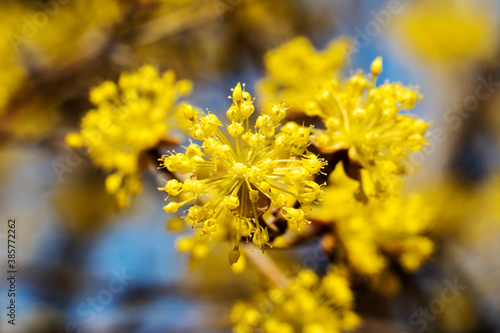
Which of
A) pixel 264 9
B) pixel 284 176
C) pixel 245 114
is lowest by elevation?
pixel 284 176

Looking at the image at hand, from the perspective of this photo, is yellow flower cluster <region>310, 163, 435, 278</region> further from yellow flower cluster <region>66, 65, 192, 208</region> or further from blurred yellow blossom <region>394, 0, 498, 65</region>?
blurred yellow blossom <region>394, 0, 498, 65</region>

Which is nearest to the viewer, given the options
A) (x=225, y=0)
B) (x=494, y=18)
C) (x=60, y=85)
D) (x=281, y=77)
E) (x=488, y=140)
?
(x=281, y=77)

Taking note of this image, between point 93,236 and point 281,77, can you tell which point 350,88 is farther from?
point 93,236

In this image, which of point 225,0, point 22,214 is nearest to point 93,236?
point 22,214

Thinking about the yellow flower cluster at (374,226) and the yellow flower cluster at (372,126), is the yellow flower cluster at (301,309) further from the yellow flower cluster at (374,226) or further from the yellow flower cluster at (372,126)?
the yellow flower cluster at (372,126)

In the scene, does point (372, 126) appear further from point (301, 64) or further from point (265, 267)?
point (301, 64)

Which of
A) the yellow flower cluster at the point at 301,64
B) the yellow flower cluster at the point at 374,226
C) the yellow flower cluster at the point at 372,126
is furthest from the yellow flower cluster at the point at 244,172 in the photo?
the yellow flower cluster at the point at 301,64

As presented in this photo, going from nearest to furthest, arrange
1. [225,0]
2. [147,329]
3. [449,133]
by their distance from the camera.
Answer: [225,0] < [147,329] < [449,133]
